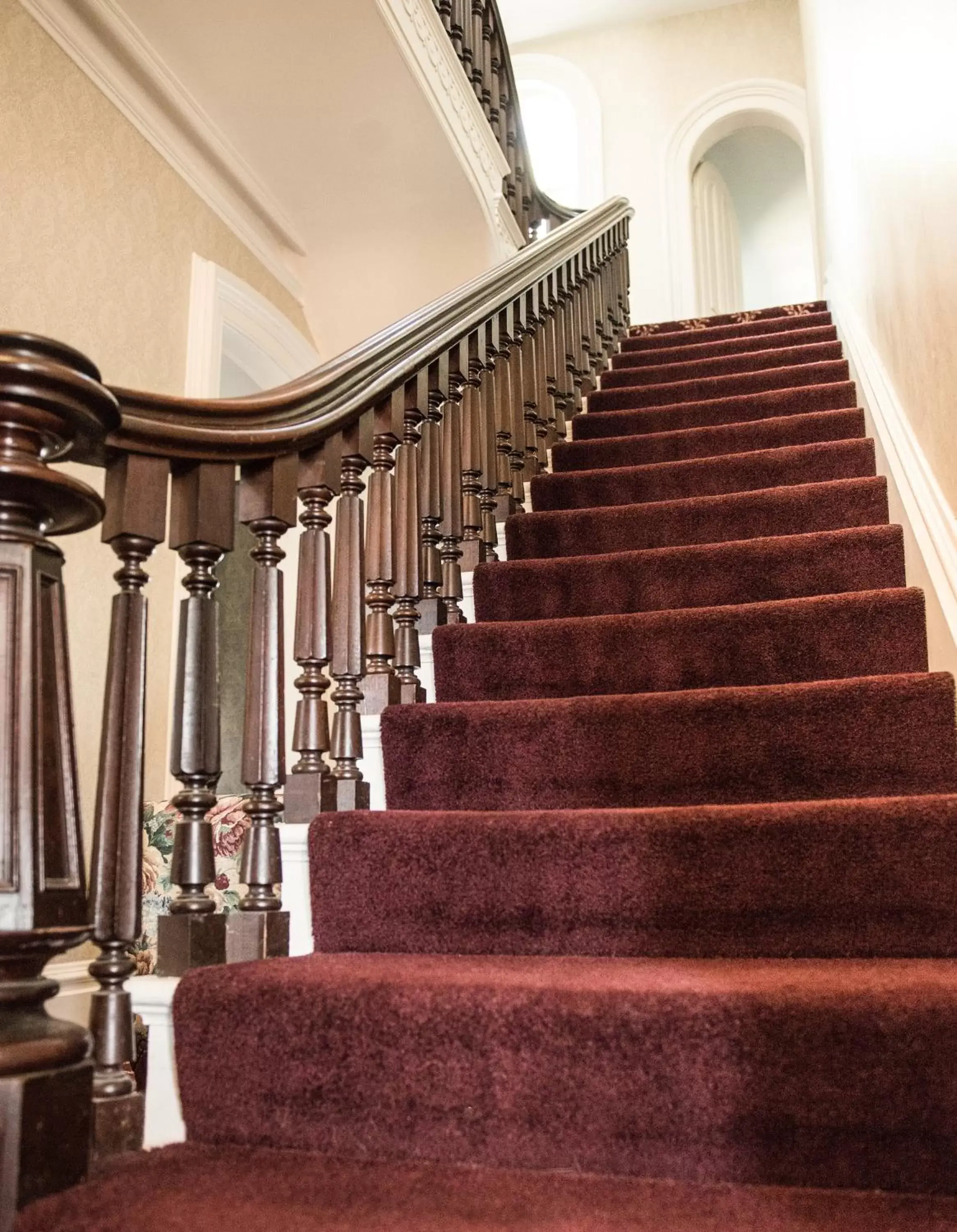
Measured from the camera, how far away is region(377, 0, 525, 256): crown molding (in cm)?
353

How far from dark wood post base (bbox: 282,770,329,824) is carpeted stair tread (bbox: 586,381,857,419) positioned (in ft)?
7.13

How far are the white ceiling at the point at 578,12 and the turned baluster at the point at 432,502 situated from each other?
6.10m

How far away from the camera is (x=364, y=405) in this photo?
65.7 inches

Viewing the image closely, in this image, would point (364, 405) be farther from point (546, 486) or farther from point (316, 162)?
point (316, 162)

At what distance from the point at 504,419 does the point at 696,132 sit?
5199 millimetres

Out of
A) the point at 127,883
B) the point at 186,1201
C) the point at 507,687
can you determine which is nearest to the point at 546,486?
the point at 507,687

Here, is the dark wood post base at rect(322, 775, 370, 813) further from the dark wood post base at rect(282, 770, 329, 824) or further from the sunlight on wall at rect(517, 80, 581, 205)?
the sunlight on wall at rect(517, 80, 581, 205)

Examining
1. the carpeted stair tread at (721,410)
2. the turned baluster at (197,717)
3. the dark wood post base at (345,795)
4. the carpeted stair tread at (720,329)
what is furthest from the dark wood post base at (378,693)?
the carpeted stair tread at (720,329)

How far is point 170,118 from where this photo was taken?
3486mm

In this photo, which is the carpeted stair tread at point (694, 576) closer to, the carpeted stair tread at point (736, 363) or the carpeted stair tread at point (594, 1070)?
the carpeted stair tread at point (594, 1070)

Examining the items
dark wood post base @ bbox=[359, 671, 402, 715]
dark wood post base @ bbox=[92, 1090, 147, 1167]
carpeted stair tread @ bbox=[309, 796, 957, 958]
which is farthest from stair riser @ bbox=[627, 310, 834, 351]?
dark wood post base @ bbox=[92, 1090, 147, 1167]

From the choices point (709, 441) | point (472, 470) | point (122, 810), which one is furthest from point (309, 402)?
point (709, 441)

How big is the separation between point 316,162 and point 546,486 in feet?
5.96

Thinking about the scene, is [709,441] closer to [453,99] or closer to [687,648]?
[687,648]
